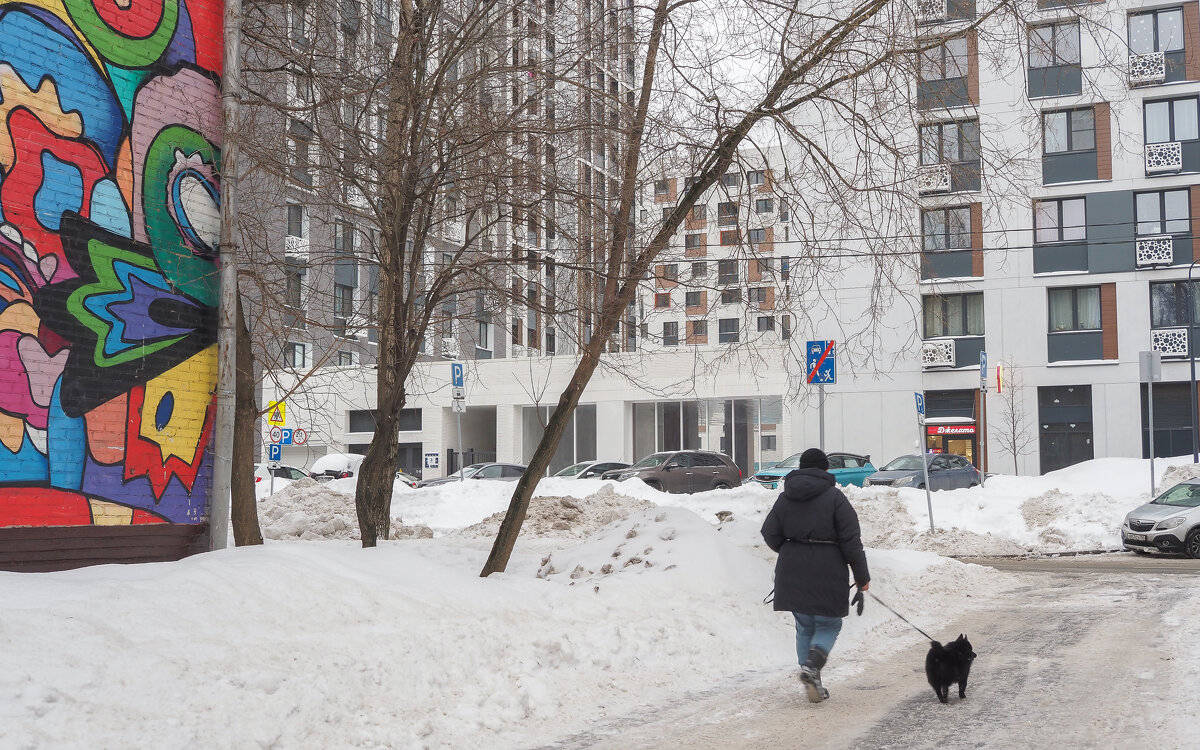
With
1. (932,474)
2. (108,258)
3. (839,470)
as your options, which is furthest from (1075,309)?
(108,258)

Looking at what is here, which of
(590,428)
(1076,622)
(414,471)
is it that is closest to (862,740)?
(1076,622)

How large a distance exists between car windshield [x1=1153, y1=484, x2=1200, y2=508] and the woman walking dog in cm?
1630

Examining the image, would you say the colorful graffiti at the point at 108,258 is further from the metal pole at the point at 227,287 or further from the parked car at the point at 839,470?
the parked car at the point at 839,470

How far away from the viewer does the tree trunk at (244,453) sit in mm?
11766

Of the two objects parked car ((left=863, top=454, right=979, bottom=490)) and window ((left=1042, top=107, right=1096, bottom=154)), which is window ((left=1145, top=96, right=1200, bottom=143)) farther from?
parked car ((left=863, top=454, right=979, bottom=490))

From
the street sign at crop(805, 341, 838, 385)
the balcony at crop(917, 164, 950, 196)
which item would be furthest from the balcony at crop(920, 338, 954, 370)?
the balcony at crop(917, 164, 950, 196)

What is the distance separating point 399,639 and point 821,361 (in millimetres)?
9123

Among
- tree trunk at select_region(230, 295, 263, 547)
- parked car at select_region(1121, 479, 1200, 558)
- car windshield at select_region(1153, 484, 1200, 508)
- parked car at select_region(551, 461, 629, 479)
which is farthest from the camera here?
parked car at select_region(551, 461, 629, 479)

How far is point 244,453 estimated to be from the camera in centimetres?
1239

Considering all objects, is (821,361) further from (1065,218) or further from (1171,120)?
(1171,120)

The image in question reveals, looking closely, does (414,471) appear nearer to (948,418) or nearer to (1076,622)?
(948,418)

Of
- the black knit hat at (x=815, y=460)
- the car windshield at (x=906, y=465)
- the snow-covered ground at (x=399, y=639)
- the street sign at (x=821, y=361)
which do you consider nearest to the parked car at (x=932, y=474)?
the car windshield at (x=906, y=465)

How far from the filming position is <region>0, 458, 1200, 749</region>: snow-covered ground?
19.9ft

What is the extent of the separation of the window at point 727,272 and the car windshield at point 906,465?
20.3 meters
